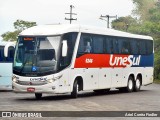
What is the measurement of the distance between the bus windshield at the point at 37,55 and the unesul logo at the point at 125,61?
6015 millimetres

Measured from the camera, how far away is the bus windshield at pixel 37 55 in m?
22.4

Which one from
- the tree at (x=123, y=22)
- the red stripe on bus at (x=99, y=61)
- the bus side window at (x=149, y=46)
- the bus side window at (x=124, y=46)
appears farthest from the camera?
the tree at (x=123, y=22)

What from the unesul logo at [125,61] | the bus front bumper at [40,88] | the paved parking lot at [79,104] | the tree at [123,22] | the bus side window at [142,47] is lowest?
the paved parking lot at [79,104]

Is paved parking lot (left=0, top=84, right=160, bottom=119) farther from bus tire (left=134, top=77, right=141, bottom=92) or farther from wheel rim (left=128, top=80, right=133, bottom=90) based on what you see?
bus tire (left=134, top=77, right=141, bottom=92)

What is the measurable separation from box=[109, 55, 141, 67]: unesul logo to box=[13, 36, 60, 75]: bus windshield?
6015mm

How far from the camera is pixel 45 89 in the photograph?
73.2 feet

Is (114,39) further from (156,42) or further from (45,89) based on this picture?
(156,42)

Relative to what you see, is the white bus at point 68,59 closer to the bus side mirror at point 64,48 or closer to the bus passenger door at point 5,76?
the bus side mirror at point 64,48

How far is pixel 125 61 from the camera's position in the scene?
30.0 m

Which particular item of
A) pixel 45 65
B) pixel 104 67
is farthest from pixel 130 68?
pixel 45 65

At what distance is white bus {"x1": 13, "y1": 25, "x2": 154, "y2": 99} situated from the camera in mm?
22438

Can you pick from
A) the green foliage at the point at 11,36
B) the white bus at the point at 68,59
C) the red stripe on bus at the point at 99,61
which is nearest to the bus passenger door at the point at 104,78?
the white bus at the point at 68,59

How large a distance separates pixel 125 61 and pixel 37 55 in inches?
340

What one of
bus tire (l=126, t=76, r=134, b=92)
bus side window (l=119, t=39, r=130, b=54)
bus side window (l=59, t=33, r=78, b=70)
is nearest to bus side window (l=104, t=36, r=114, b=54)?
bus side window (l=119, t=39, r=130, b=54)
